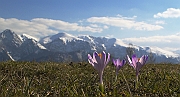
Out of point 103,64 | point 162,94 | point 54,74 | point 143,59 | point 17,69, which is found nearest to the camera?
point 103,64

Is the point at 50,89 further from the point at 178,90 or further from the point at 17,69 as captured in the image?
the point at 17,69

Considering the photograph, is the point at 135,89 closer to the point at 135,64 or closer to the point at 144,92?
the point at 144,92

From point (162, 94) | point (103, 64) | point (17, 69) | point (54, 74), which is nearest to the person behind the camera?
point (103, 64)

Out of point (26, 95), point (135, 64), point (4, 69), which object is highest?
point (135, 64)

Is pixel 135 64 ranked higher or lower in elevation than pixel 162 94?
higher

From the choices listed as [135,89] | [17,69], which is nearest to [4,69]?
[17,69]

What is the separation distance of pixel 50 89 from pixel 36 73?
359 centimetres

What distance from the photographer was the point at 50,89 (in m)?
4.25

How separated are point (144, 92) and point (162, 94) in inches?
10.4

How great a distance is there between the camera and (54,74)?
24.5ft

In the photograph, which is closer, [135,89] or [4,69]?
[135,89]

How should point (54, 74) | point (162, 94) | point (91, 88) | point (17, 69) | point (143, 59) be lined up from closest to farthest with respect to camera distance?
point (143, 59)
point (162, 94)
point (91, 88)
point (54, 74)
point (17, 69)

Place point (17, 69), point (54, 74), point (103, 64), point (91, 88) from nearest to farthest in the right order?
point (103, 64) → point (91, 88) → point (54, 74) → point (17, 69)

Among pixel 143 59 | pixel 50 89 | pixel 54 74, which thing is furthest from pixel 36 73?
pixel 143 59
